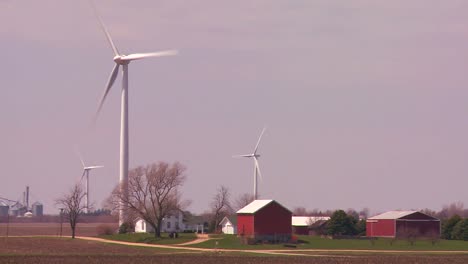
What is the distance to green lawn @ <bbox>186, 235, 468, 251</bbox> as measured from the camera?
314 feet

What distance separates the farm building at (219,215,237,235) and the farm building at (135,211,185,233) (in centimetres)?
686

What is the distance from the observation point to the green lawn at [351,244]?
314ft

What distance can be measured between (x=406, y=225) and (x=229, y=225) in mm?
23056

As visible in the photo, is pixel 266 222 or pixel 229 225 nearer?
pixel 266 222

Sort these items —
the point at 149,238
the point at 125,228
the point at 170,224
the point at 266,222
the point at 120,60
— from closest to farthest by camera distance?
1. the point at 266,222
2. the point at 149,238
3. the point at 120,60
4. the point at 125,228
5. the point at 170,224

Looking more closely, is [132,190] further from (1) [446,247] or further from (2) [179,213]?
(1) [446,247]

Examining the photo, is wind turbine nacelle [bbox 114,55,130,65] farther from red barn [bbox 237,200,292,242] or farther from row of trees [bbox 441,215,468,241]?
row of trees [bbox 441,215,468,241]

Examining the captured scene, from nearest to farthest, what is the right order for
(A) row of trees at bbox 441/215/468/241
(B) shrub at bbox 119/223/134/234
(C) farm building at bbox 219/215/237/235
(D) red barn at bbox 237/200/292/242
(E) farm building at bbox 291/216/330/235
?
(D) red barn at bbox 237/200/292/242
(A) row of trees at bbox 441/215/468/241
(C) farm building at bbox 219/215/237/235
(B) shrub at bbox 119/223/134/234
(E) farm building at bbox 291/216/330/235

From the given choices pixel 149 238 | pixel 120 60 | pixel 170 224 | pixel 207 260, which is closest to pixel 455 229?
pixel 149 238

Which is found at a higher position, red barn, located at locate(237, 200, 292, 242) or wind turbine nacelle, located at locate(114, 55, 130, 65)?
wind turbine nacelle, located at locate(114, 55, 130, 65)

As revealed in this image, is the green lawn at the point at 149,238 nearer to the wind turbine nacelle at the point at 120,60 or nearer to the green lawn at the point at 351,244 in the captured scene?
the green lawn at the point at 351,244

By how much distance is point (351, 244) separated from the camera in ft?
327

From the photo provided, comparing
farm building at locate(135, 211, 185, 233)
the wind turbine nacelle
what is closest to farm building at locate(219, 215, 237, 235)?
farm building at locate(135, 211, 185, 233)

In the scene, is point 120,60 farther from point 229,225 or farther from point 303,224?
point 303,224
